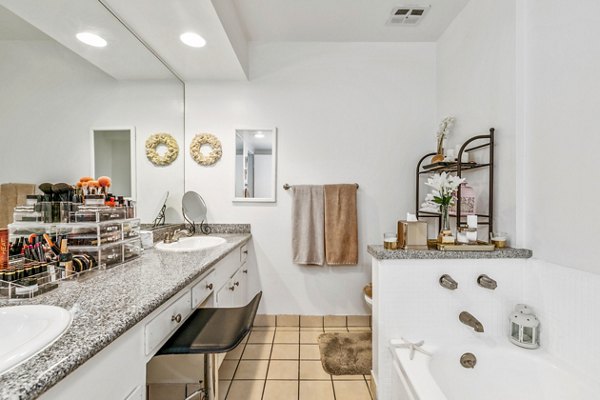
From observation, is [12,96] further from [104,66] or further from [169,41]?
[169,41]

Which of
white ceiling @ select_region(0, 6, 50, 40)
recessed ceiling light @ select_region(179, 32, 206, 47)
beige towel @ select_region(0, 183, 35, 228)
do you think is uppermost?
recessed ceiling light @ select_region(179, 32, 206, 47)

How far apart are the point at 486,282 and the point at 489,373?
42cm

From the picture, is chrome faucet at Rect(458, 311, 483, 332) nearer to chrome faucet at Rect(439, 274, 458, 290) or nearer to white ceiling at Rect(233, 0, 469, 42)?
chrome faucet at Rect(439, 274, 458, 290)

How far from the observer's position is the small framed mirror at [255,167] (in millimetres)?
2393

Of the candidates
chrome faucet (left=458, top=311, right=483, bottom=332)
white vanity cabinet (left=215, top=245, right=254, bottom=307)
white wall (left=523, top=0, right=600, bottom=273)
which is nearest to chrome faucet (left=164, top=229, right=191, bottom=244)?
white vanity cabinet (left=215, top=245, right=254, bottom=307)

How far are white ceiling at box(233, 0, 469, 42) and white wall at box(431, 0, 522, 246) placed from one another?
0.52ft

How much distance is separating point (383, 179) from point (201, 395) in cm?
200

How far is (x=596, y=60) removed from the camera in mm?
1100

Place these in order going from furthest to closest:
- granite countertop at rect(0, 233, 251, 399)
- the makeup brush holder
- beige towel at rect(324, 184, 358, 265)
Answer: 1. beige towel at rect(324, 184, 358, 265)
2. the makeup brush holder
3. granite countertop at rect(0, 233, 251, 399)

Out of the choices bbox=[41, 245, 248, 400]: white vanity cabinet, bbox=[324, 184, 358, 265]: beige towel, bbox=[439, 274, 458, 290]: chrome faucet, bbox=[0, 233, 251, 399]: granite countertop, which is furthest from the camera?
bbox=[324, 184, 358, 265]: beige towel

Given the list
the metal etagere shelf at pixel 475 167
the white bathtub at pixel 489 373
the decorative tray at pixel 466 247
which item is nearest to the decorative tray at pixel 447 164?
the metal etagere shelf at pixel 475 167

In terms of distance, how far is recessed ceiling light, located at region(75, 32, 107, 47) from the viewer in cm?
140

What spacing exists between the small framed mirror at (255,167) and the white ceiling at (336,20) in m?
0.83

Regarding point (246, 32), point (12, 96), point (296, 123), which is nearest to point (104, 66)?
point (12, 96)
